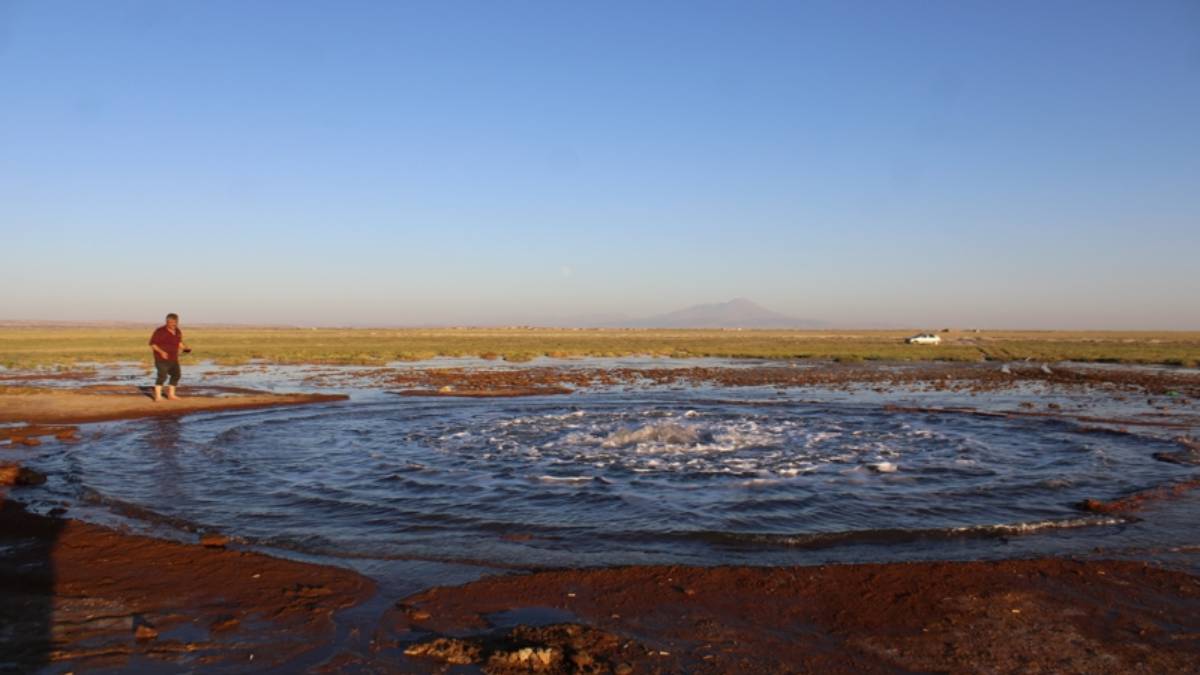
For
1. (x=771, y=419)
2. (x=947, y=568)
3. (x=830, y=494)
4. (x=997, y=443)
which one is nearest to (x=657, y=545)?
(x=947, y=568)

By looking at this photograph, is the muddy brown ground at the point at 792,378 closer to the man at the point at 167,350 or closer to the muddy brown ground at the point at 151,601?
the man at the point at 167,350

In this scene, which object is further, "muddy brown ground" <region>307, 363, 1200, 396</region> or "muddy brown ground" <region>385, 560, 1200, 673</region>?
"muddy brown ground" <region>307, 363, 1200, 396</region>

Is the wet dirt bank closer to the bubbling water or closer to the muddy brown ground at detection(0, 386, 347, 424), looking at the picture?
the muddy brown ground at detection(0, 386, 347, 424)

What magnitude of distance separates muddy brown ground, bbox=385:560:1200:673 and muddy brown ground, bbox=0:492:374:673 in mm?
937

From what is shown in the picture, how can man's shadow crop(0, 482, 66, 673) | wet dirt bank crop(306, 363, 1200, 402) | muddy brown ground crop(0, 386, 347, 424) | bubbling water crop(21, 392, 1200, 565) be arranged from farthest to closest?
wet dirt bank crop(306, 363, 1200, 402), muddy brown ground crop(0, 386, 347, 424), bubbling water crop(21, 392, 1200, 565), man's shadow crop(0, 482, 66, 673)

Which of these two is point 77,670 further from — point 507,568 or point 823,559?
point 823,559

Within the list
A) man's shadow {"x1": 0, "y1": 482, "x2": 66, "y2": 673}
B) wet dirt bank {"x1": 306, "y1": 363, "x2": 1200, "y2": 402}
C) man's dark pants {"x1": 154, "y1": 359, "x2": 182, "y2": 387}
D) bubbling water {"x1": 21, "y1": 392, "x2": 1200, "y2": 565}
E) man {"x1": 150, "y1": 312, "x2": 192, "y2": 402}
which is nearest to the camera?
man's shadow {"x1": 0, "y1": 482, "x2": 66, "y2": 673}

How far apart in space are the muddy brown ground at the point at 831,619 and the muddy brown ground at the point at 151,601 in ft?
3.07

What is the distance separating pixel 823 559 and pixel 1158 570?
3233 millimetres

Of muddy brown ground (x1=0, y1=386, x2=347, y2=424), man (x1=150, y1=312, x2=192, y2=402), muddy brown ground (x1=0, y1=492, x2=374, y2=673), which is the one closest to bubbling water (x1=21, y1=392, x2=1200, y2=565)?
muddy brown ground (x1=0, y1=492, x2=374, y2=673)

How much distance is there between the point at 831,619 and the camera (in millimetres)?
6402

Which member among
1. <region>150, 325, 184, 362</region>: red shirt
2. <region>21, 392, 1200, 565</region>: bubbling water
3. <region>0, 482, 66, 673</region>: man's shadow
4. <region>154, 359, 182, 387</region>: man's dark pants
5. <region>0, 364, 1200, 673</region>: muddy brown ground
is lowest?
<region>21, 392, 1200, 565</region>: bubbling water

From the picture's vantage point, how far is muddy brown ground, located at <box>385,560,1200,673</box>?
5.57m

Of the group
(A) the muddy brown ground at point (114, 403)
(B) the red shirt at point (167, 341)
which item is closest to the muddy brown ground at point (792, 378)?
(A) the muddy brown ground at point (114, 403)
